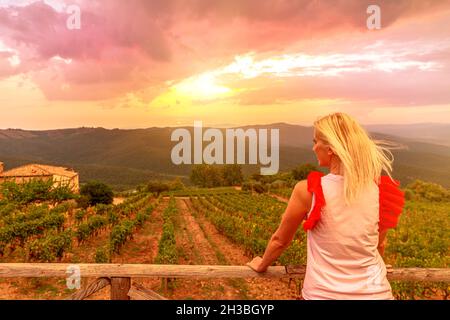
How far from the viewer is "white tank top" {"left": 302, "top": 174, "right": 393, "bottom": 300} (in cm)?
203

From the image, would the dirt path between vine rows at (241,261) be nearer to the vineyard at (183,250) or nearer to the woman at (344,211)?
the vineyard at (183,250)

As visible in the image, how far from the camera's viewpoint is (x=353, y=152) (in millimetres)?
1986

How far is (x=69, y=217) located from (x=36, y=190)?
14.8m

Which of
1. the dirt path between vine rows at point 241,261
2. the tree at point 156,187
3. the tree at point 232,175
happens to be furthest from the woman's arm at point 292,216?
the tree at point 232,175

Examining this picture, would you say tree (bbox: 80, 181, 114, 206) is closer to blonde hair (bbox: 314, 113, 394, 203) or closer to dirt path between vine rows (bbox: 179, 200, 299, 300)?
dirt path between vine rows (bbox: 179, 200, 299, 300)

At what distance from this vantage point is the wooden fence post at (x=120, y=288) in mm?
3127

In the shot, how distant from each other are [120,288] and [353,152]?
2.29 m

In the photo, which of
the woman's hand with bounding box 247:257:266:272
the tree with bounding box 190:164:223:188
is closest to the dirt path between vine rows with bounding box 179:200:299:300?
the woman's hand with bounding box 247:257:266:272

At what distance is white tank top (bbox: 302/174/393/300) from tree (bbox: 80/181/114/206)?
1912 inches

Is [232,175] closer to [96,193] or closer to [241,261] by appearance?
[96,193]

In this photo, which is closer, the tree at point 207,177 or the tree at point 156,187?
the tree at point 156,187
